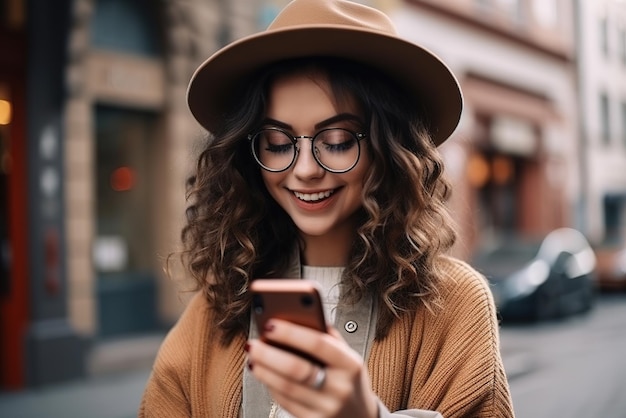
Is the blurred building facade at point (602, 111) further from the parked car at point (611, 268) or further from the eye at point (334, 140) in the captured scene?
the eye at point (334, 140)

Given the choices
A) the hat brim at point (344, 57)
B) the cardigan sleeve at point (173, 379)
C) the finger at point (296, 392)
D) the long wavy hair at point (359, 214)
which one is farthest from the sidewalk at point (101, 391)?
the finger at point (296, 392)

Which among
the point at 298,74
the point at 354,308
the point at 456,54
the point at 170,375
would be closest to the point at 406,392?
the point at 354,308

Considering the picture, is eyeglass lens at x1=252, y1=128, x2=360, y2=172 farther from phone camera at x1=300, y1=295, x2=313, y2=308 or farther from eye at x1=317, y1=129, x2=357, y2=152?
phone camera at x1=300, y1=295, x2=313, y2=308

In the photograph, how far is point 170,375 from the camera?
1914 mm

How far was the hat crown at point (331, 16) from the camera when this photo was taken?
5.72 feet

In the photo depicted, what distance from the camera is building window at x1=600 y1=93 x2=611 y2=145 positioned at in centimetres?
2590

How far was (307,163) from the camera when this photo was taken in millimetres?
1731

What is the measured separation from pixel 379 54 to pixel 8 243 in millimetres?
6523

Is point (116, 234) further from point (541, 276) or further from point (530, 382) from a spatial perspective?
point (541, 276)

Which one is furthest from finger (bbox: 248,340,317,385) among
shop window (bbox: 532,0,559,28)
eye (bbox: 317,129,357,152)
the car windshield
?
shop window (bbox: 532,0,559,28)

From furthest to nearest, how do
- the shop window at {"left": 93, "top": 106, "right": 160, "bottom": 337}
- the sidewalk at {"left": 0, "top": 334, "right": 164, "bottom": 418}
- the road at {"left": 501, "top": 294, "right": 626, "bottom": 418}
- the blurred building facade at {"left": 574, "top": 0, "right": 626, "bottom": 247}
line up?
the blurred building facade at {"left": 574, "top": 0, "right": 626, "bottom": 247} → the shop window at {"left": 93, "top": 106, "right": 160, "bottom": 337} → the road at {"left": 501, "top": 294, "right": 626, "bottom": 418} → the sidewalk at {"left": 0, "top": 334, "right": 164, "bottom": 418}

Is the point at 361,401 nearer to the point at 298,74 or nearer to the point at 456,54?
the point at 298,74

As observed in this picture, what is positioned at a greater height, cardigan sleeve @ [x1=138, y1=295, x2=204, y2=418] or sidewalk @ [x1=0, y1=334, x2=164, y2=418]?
cardigan sleeve @ [x1=138, y1=295, x2=204, y2=418]

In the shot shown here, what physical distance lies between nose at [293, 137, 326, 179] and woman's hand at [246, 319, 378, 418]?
0.53 metres
